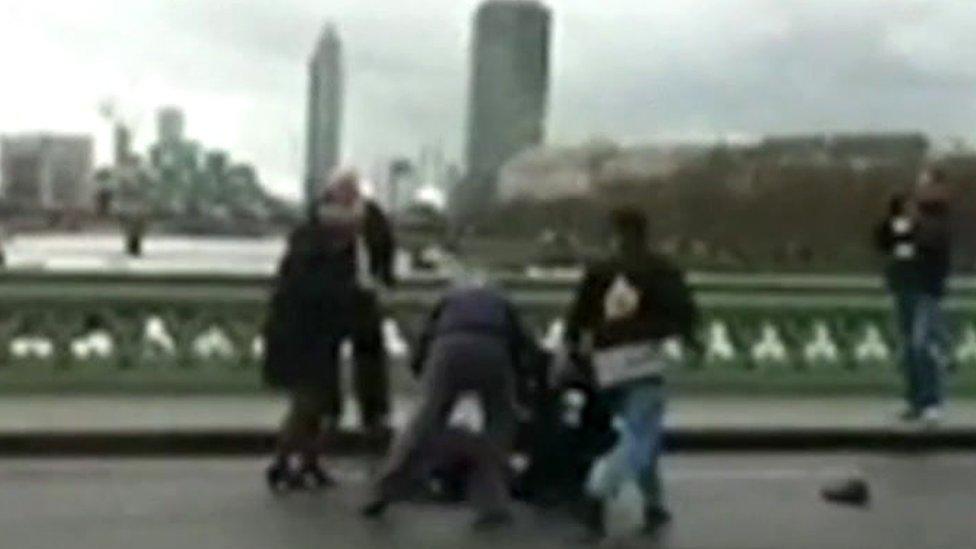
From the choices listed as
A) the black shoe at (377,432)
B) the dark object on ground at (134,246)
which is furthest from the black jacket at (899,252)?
the dark object on ground at (134,246)

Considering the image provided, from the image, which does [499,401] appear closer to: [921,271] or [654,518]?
[654,518]

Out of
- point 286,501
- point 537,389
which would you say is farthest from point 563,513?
point 286,501

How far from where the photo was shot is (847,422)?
61.0 ft

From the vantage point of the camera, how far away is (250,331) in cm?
1947

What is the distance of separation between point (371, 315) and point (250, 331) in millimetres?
4535

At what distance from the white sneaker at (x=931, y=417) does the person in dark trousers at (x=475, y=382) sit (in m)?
6.66

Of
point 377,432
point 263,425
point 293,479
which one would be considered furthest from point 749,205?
point 293,479

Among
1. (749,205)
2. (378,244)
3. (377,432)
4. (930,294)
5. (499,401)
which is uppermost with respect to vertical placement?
(378,244)

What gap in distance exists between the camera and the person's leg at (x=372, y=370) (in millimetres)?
15164

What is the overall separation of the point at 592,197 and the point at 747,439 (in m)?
109

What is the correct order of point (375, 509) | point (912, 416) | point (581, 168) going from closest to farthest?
1. point (375, 509)
2. point (912, 416)
3. point (581, 168)

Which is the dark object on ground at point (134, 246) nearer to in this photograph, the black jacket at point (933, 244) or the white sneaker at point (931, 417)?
the white sneaker at point (931, 417)

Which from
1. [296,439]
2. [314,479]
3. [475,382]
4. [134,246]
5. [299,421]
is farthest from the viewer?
[134,246]

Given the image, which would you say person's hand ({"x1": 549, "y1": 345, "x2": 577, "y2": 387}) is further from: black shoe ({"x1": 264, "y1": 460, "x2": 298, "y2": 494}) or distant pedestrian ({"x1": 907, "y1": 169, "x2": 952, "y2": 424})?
distant pedestrian ({"x1": 907, "y1": 169, "x2": 952, "y2": 424})
